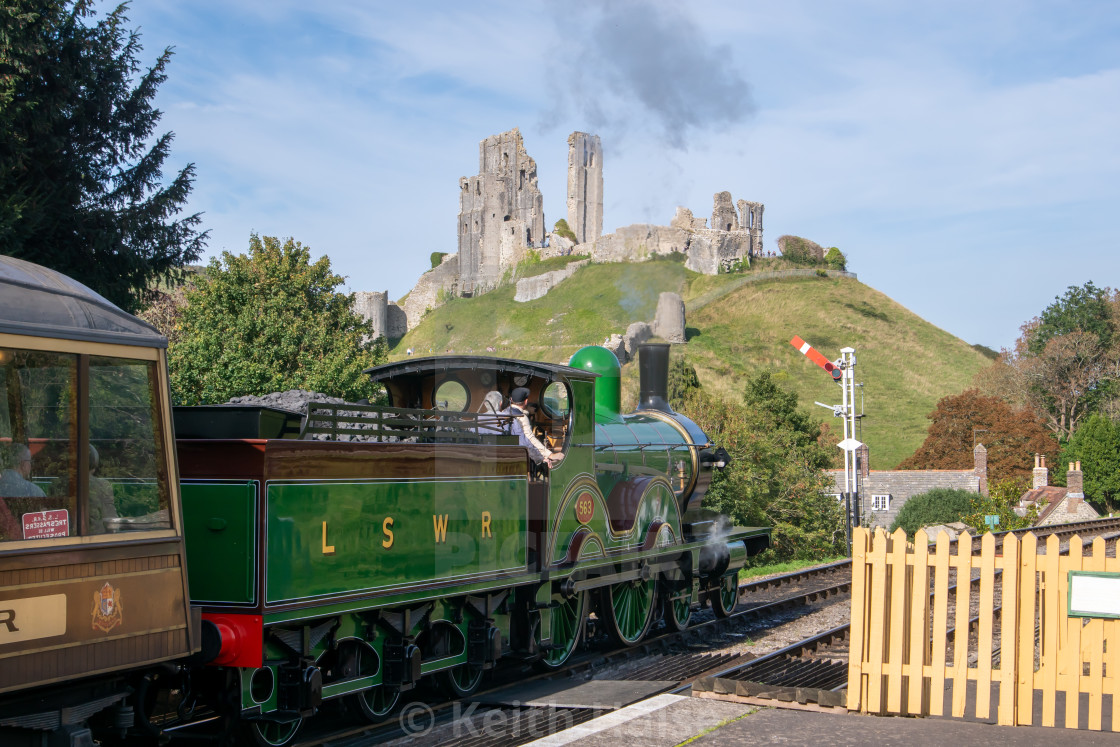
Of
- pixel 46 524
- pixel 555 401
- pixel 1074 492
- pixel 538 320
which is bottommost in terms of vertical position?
pixel 1074 492

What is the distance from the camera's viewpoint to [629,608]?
36.1 feet

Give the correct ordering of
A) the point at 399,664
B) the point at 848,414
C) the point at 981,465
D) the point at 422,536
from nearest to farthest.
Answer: the point at 399,664 < the point at 422,536 < the point at 848,414 < the point at 981,465

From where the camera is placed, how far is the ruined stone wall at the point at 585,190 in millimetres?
122312

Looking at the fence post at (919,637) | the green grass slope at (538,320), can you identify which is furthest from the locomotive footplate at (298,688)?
the green grass slope at (538,320)

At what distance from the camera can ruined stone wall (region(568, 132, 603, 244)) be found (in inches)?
4815

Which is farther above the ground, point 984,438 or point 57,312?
point 57,312

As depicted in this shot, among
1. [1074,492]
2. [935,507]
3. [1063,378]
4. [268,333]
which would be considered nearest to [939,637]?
[268,333]

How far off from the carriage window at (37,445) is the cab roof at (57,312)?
0.43 feet

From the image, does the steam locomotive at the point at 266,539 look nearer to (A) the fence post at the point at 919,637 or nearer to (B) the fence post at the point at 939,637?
(A) the fence post at the point at 919,637

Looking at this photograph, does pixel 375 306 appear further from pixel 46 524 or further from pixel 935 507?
pixel 46 524

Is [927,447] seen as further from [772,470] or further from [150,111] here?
[150,111]

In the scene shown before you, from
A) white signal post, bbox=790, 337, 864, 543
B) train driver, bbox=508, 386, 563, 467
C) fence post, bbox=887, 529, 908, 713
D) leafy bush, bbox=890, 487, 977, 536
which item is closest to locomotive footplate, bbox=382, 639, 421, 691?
train driver, bbox=508, 386, 563, 467

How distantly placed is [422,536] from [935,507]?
44885 millimetres

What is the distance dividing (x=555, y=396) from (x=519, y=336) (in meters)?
69.5
